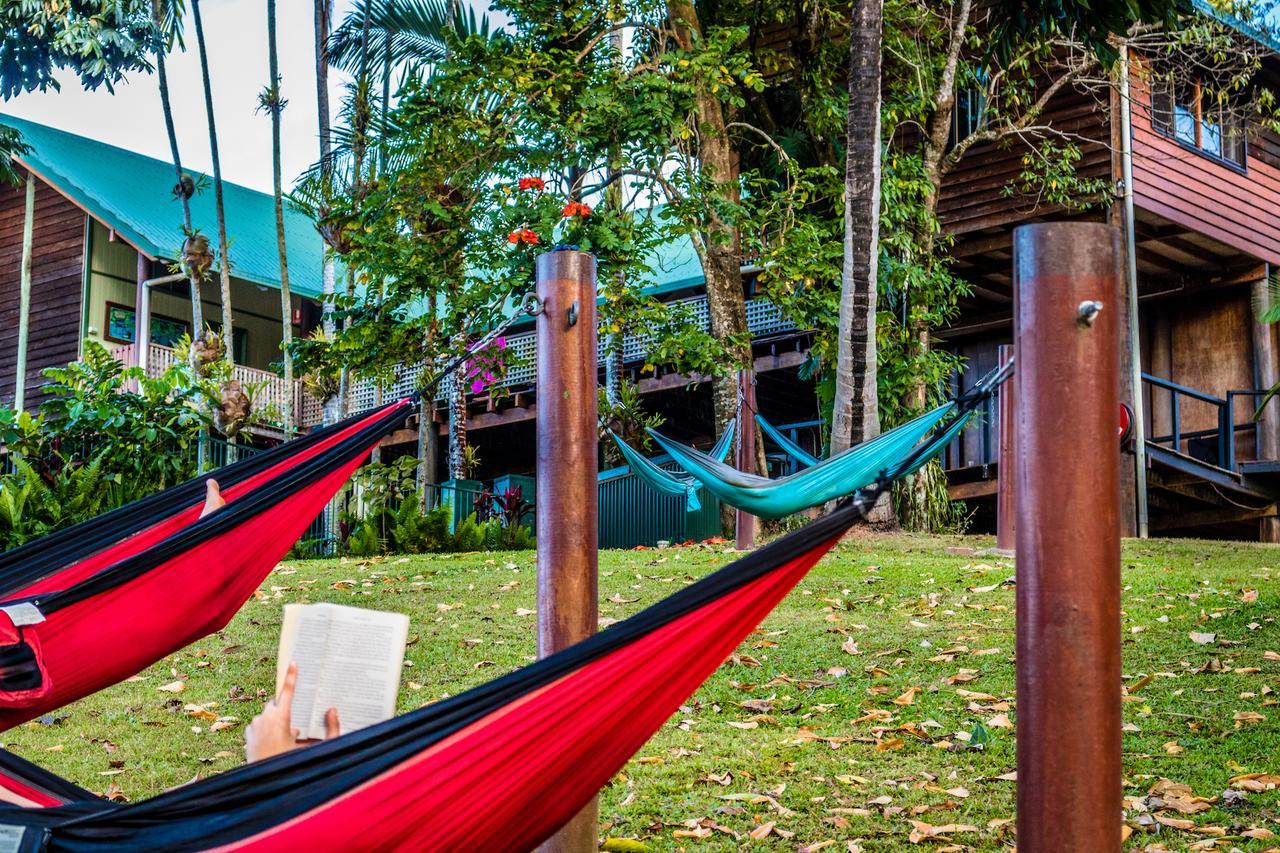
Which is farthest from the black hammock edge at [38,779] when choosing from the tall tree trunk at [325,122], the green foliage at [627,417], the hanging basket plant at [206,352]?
the hanging basket plant at [206,352]

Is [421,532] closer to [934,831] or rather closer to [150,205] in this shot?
[934,831]

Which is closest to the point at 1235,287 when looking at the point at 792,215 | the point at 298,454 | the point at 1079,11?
the point at 792,215

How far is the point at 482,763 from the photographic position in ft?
7.55

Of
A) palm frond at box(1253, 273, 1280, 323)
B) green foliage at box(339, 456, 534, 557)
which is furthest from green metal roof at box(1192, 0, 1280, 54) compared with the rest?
green foliage at box(339, 456, 534, 557)

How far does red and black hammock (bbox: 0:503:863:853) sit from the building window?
1137 cm

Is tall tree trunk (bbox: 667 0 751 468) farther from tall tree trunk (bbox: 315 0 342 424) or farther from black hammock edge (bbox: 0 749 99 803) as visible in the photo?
black hammock edge (bbox: 0 749 99 803)

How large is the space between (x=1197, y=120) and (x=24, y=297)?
46.0 feet

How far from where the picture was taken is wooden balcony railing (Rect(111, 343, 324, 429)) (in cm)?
1647

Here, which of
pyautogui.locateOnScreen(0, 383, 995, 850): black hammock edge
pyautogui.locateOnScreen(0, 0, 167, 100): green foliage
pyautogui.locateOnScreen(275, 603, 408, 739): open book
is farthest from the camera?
pyautogui.locateOnScreen(0, 0, 167, 100): green foliage

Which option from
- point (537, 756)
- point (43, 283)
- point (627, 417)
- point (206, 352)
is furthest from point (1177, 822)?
point (43, 283)

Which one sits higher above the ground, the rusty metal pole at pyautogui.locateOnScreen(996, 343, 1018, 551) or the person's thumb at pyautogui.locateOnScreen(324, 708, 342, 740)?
the rusty metal pole at pyautogui.locateOnScreen(996, 343, 1018, 551)

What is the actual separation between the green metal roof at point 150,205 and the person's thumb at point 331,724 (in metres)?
15.3

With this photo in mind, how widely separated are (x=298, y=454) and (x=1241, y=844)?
113 inches

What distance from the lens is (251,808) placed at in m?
2.21
